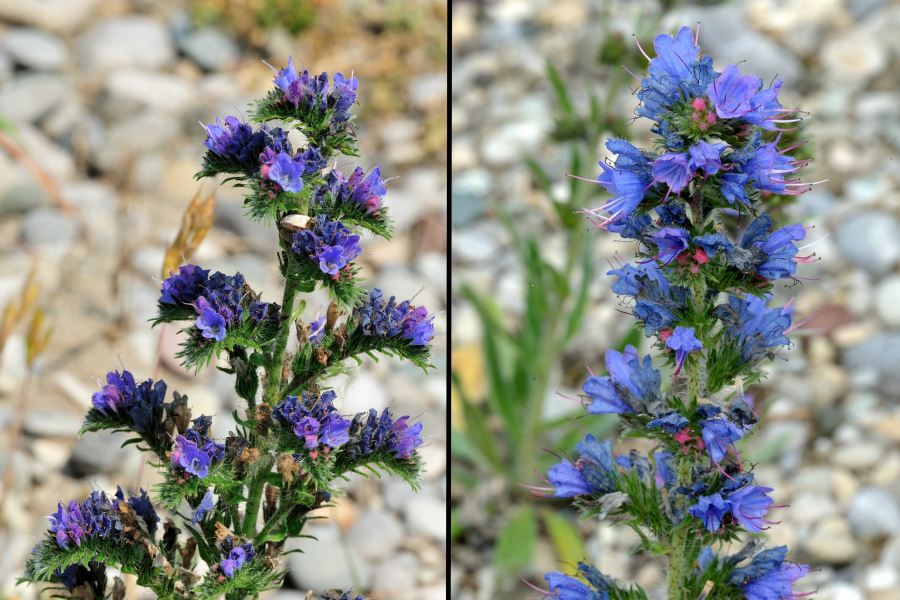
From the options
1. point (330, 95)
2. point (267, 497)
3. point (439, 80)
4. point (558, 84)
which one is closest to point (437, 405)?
point (558, 84)

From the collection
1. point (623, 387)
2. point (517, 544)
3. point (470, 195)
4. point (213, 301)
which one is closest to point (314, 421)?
point (213, 301)

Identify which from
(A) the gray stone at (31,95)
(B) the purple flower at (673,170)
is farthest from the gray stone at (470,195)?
(B) the purple flower at (673,170)

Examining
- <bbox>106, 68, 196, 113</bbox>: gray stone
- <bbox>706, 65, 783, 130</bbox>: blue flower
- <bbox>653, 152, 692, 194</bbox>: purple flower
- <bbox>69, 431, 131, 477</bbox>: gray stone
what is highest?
<bbox>106, 68, 196, 113</bbox>: gray stone

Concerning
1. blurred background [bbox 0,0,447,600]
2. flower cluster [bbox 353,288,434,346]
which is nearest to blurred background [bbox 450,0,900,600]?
blurred background [bbox 0,0,447,600]

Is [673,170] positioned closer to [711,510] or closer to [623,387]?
[623,387]

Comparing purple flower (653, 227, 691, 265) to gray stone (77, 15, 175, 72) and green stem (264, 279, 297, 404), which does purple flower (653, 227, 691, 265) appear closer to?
green stem (264, 279, 297, 404)

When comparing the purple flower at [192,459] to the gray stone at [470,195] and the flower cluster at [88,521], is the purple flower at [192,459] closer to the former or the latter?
the flower cluster at [88,521]
